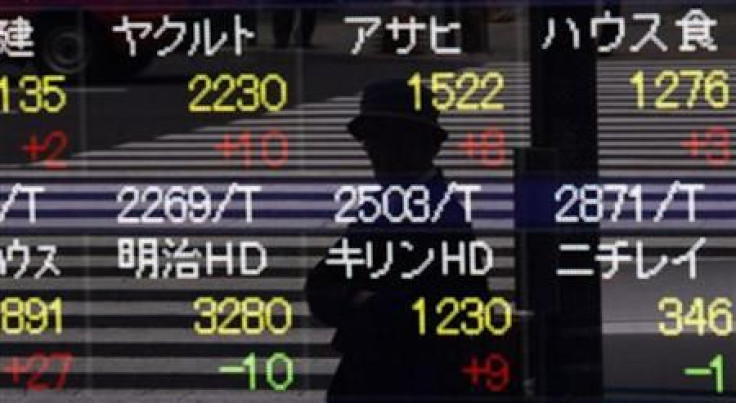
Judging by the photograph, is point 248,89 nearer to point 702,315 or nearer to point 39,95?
point 39,95

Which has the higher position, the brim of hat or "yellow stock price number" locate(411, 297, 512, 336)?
the brim of hat

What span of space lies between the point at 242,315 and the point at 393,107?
516 millimetres

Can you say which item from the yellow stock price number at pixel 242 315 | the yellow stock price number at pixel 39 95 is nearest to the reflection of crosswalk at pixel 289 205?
the yellow stock price number at pixel 242 315

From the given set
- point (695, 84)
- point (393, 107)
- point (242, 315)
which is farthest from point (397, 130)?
point (695, 84)

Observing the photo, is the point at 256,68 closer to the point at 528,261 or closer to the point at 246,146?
the point at 246,146

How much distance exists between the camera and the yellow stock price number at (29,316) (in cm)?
636

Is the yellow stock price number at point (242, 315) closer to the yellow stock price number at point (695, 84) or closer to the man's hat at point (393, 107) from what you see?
the man's hat at point (393, 107)

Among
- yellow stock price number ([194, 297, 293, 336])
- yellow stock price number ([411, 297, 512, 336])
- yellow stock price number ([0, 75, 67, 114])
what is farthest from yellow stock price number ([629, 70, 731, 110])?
yellow stock price number ([0, 75, 67, 114])

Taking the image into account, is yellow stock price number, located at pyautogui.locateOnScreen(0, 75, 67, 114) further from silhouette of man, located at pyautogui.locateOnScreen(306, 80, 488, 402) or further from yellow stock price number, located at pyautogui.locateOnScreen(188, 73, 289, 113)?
silhouette of man, located at pyautogui.locateOnScreen(306, 80, 488, 402)

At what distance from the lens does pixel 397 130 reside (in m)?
6.30

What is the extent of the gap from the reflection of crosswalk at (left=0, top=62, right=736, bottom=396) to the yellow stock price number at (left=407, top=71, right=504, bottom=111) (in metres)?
0.02

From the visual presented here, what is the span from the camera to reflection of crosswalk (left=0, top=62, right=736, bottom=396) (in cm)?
620

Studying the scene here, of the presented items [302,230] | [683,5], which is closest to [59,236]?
[302,230]

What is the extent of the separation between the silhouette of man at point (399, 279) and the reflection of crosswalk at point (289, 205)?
4 centimetres
